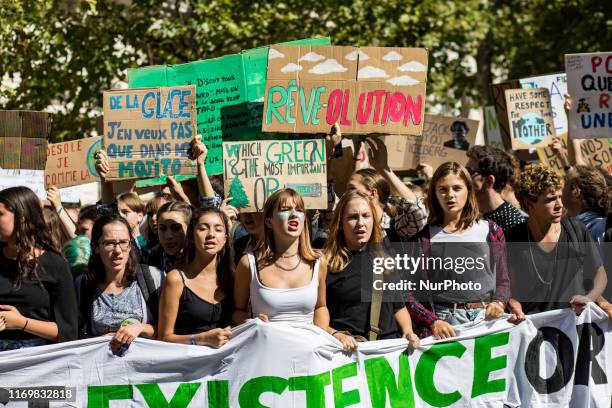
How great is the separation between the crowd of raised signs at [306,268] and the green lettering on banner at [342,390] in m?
0.12

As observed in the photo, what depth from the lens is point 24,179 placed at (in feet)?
26.4

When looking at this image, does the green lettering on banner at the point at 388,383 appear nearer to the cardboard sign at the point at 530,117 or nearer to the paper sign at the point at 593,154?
the cardboard sign at the point at 530,117

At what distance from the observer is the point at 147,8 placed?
15266mm

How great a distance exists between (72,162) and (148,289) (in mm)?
2808

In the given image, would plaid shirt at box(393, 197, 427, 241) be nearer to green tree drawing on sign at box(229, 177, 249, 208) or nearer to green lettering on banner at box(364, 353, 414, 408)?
green lettering on banner at box(364, 353, 414, 408)

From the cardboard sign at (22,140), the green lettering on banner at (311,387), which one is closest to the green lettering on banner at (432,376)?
the green lettering on banner at (311,387)

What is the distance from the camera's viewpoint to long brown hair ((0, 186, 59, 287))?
6.14 meters

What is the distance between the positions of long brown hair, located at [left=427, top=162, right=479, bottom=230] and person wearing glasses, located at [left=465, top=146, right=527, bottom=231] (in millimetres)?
768

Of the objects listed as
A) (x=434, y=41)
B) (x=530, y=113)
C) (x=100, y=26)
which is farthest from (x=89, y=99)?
(x=530, y=113)

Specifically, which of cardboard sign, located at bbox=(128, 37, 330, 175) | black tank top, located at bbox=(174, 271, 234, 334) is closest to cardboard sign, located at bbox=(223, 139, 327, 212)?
cardboard sign, located at bbox=(128, 37, 330, 175)

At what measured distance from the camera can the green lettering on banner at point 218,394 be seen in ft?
21.0

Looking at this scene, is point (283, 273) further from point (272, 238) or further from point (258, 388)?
point (258, 388)

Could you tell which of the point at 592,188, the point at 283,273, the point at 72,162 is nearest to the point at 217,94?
the point at 72,162

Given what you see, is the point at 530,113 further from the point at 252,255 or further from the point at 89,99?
the point at 89,99
